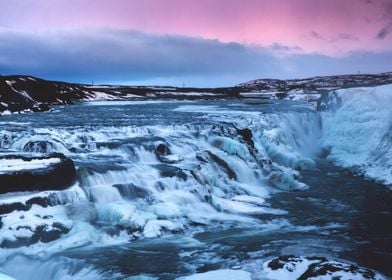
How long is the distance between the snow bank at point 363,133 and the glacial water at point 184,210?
896 mm

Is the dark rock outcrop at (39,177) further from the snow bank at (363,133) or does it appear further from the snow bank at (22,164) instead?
the snow bank at (363,133)

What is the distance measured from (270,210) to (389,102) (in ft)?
38.3

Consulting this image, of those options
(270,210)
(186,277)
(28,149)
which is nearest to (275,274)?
(186,277)

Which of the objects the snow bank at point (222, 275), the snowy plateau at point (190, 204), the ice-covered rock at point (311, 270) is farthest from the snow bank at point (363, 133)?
the snow bank at point (222, 275)

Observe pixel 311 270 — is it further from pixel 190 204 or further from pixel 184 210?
pixel 190 204

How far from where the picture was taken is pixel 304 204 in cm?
1422

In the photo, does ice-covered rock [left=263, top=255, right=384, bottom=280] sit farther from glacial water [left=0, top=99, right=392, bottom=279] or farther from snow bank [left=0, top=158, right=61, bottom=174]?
snow bank [left=0, top=158, right=61, bottom=174]

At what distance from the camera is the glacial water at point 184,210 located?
9.45 m

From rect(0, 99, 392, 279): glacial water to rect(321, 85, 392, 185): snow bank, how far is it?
90 cm

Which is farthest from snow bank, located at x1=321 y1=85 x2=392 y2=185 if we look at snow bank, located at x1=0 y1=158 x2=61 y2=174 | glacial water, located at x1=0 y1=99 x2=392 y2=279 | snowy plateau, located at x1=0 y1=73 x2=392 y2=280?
snow bank, located at x1=0 y1=158 x2=61 y2=174

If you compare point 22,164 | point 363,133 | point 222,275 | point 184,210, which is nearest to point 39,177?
point 22,164

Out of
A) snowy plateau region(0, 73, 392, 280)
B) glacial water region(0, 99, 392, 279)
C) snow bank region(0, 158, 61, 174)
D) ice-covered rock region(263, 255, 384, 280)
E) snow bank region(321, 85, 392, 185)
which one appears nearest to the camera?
ice-covered rock region(263, 255, 384, 280)

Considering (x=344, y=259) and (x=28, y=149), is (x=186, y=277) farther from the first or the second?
(x=28, y=149)

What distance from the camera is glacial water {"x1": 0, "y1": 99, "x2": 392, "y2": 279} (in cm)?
945
